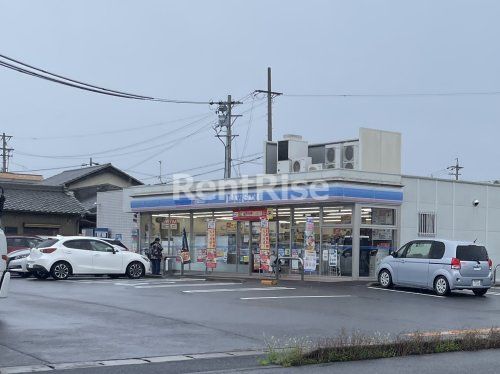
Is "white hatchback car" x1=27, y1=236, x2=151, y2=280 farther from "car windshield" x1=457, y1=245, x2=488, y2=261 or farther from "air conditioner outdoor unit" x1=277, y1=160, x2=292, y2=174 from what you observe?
"car windshield" x1=457, y1=245, x2=488, y2=261

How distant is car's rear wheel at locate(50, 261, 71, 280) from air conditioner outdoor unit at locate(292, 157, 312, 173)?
10.1 metres

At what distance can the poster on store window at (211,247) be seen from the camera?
30891mm

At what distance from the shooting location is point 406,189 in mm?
27719

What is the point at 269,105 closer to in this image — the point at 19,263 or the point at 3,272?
the point at 19,263

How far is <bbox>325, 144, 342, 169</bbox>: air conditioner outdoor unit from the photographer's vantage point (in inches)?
1159

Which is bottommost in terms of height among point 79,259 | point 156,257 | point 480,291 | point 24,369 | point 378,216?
point 480,291

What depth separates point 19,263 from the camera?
27.2 m

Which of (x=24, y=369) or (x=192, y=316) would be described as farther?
(x=192, y=316)

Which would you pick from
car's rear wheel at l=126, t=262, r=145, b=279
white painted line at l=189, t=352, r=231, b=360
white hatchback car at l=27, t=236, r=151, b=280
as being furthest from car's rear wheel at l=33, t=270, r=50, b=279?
white painted line at l=189, t=352, r=231, b=360

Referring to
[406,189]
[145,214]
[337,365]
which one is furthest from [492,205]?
[337,365]

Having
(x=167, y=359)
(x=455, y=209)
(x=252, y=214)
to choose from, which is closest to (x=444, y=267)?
(x=455, y=209)

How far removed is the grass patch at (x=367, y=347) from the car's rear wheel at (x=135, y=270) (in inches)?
610

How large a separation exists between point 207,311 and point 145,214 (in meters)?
20.4

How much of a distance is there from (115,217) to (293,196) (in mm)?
16132
